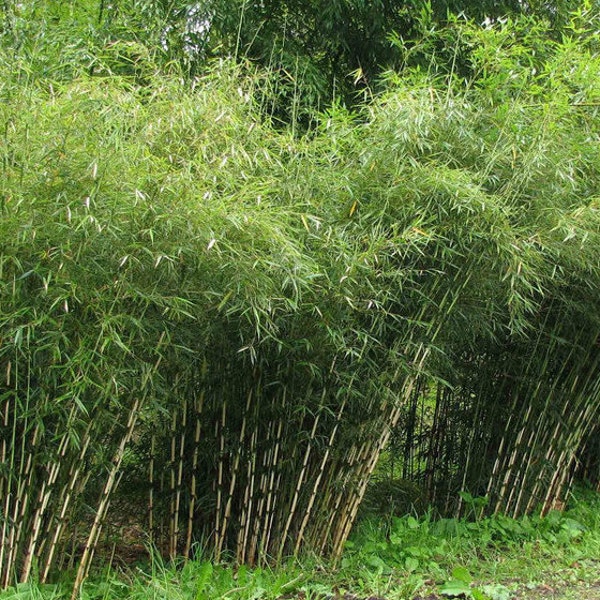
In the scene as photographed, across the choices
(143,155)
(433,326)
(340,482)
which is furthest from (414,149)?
(340,482)

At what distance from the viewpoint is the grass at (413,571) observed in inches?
108

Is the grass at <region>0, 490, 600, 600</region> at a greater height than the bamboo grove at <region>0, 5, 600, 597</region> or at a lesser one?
lesser

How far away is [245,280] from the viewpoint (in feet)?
7.64

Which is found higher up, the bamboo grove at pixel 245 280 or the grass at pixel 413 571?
the bamboo grove at pixel 245 280

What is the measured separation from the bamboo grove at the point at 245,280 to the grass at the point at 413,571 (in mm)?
138

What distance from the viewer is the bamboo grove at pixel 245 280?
88.3 inches

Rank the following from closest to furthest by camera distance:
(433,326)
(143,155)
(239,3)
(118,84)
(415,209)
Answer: (143,155) < (118,84) < (415,209) < (433,326) < (239,3)

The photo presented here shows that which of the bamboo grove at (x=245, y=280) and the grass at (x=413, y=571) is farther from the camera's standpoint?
the grass at (x=413, y=571)

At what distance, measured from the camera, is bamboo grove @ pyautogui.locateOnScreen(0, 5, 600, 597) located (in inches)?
88.3

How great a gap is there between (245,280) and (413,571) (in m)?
1.74

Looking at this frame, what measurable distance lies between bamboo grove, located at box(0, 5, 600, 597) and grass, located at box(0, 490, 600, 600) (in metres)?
0.14

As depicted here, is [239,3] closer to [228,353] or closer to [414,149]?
[414,149]

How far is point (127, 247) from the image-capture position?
222 cm

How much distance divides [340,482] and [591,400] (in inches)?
65.2
